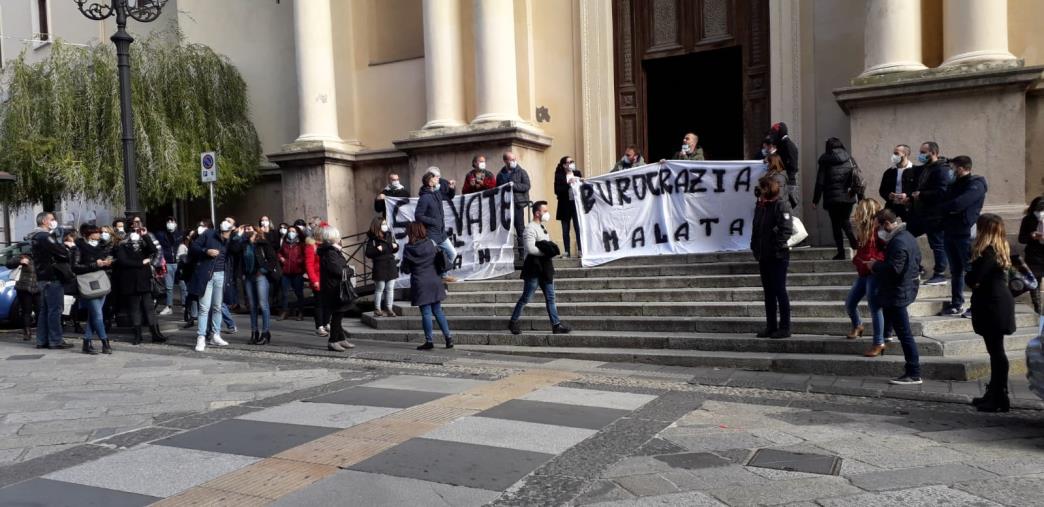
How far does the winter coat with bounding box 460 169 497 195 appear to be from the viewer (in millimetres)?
13180

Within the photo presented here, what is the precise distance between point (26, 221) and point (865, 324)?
26.9 m

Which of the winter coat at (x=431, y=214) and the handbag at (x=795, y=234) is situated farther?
the winter coat at (x=431, y=214)

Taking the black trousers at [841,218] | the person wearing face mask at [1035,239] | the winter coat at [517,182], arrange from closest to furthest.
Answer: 1. the person wearing face mask at [1035,239]
2. the black trousers at [841,218]
3. the winter coat at [517,182]

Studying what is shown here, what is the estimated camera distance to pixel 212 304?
36.2 feet

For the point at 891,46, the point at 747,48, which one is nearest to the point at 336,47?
the point at 747,48

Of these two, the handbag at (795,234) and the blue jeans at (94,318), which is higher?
the handbag at (795,234)

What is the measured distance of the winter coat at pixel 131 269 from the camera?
36.5 feet

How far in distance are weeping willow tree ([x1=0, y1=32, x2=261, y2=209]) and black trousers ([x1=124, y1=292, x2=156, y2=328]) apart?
5.58 m

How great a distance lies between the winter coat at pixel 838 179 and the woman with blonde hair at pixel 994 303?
3.73 m

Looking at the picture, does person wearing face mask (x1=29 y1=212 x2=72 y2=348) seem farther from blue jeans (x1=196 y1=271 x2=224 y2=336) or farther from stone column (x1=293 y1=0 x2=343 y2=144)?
stone column (x1=293 y1=0 x2=343 y2=144)

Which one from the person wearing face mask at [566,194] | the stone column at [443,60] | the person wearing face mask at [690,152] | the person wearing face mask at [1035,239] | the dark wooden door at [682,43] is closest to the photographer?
the person wearing face mask at [1035,239]

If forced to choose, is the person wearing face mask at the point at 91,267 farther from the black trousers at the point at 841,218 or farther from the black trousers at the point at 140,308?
the black trousers at the point at 841,218

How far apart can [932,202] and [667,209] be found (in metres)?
3.56

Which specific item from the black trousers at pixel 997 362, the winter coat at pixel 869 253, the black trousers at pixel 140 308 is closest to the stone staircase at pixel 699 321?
the winter coat at pixel 869 253
